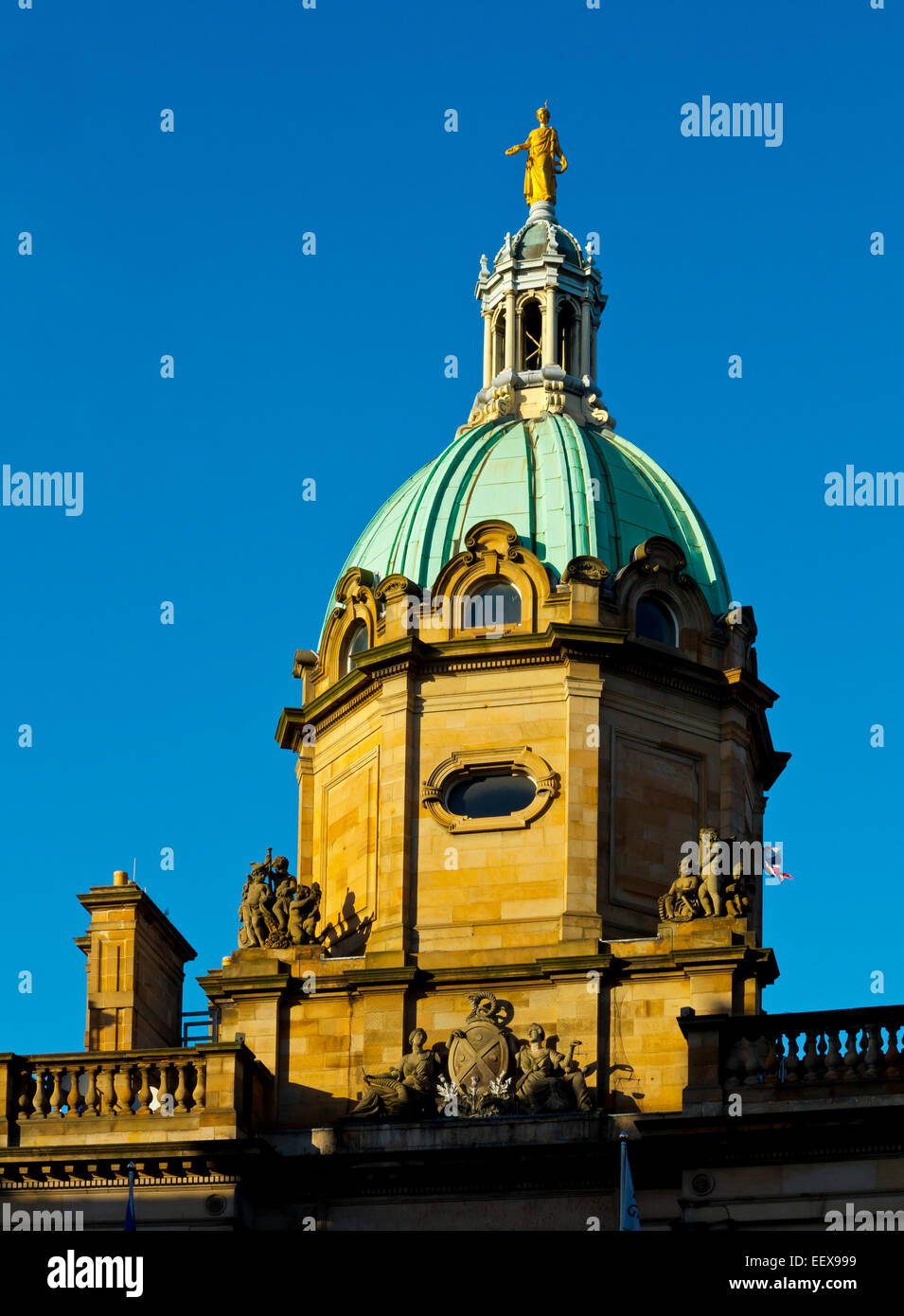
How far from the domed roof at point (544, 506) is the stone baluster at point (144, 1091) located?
36.2 ft

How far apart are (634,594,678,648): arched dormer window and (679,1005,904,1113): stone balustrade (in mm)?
9770

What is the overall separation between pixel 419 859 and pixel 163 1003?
6.67 m

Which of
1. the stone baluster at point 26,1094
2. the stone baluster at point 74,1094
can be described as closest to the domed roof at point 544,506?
the stone baluster at point 74,1094

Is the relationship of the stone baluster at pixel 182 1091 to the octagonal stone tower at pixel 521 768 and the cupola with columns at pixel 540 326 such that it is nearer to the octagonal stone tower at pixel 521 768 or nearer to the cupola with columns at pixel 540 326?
the octagonal stone tower at pixel 521 768

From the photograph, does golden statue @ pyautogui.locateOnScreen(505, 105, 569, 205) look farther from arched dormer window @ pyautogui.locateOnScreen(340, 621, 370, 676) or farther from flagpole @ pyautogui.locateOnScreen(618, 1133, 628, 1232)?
flagpole @ pyautogui.locateOnScreen(618, 1133, 628, 1232)

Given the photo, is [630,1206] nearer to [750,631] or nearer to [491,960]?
[491,960]

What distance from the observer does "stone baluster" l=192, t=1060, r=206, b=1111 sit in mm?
49531

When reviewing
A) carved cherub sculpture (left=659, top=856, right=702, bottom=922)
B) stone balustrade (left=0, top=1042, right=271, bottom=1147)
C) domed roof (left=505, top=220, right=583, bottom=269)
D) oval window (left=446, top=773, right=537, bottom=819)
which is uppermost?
domed roof (left=505, top=220, right=583, bottom=269)

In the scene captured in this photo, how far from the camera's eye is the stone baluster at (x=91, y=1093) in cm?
4972

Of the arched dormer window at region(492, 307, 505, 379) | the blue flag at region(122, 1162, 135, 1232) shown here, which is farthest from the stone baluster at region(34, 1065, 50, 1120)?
the arched dormer window at region(492, 307, 505, 379)

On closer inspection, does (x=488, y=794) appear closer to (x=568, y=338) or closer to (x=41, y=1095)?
(x=41, y=1095)

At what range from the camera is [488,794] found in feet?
178
